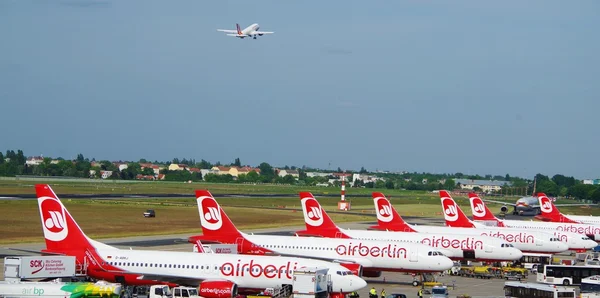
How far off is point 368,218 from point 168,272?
103m

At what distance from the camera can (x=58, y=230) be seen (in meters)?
62.4

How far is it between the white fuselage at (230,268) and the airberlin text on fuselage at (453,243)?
1114 inches

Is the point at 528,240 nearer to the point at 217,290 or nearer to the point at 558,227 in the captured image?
the point at 558,227

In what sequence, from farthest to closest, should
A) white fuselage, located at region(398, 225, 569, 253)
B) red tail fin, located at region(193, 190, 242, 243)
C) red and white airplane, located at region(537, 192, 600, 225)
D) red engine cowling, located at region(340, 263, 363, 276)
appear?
red and white airplane, located at region(537, 192, 600, 225)
white fuselage, located at region(398, 225, 569, 253)
red tail fin, located at region(193, 190, 242, 243)
red engine cowling, located at region(340, 263, 363, 276)

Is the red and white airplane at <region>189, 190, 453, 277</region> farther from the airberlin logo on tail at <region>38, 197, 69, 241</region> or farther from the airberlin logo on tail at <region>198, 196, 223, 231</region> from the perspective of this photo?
the airberlin logo on tail at <region>38, 197, 69, 241</region>

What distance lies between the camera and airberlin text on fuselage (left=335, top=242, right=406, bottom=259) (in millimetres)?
75062

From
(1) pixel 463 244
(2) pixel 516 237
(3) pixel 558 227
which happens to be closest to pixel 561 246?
(2) pixel 516 237

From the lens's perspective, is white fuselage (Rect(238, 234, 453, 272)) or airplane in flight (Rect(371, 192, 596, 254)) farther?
airplane in flight (Rect(371, 192, 596, 254))

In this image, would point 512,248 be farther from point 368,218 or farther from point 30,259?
point 368,218

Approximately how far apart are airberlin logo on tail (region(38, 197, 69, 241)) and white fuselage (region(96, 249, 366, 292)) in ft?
12.6

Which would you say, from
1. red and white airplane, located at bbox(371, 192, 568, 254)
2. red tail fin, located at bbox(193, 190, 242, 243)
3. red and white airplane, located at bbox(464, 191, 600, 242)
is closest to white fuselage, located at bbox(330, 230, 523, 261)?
red and white airplane, located at bbox(371, 192, 568, 254)

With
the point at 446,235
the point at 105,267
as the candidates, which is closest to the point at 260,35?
the point at 446,235

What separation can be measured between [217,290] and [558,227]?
69512 mm

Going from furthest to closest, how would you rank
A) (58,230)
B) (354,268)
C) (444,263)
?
(444,263) < (354,268) < (58,230)
